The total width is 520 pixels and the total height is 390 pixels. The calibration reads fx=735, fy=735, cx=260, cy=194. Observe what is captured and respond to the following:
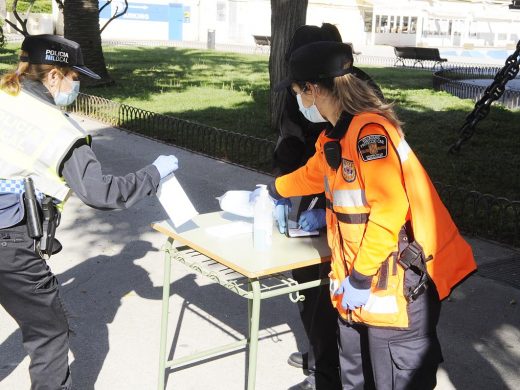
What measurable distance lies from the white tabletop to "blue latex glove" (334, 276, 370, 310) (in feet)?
1.02

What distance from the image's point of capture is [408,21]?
49.8 m

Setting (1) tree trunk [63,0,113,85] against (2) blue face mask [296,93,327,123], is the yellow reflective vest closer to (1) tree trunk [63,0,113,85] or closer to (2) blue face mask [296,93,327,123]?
(2) blue face mask [296,93,327,123]

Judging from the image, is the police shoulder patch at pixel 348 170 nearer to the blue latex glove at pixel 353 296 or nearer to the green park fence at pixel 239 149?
the blue latex glove at pixel 353 296

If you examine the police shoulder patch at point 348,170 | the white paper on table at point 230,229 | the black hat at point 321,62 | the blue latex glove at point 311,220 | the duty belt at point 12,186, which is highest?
the black hat at point 321,62

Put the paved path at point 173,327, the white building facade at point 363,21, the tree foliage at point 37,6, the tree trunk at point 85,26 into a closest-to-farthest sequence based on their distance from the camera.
Answer: the paved path at point 173,327 → the tree trunk at point 85,26 → the tree foliage at point 37,6 → the white building facade at point 363,21

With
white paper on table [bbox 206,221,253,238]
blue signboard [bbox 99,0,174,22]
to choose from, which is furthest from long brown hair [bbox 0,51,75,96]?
blue signboard [bbox 99,0,174,22]

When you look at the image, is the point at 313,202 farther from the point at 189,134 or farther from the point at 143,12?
the point at 143,12

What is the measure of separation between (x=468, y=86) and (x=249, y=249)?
1356cm

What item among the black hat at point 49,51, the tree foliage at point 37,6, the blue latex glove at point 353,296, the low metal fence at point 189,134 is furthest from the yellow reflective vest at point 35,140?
the tree foliage at point 37,6

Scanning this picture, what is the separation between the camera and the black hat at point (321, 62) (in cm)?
297

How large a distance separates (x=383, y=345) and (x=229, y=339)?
1.93 m

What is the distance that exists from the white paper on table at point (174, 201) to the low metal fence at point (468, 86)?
12.5 metres

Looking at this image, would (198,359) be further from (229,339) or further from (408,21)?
(408,21)

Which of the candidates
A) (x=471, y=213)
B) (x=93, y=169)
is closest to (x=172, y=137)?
(x=471, y=213)
